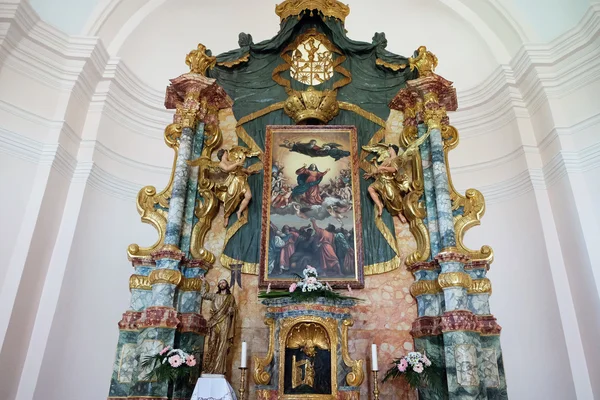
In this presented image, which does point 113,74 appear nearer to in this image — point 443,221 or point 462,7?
point 443,221

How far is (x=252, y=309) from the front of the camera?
20.4 ft

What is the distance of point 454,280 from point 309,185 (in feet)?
8.14

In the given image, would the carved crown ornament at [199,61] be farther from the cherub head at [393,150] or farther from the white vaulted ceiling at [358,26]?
the cherub head at [393,150]

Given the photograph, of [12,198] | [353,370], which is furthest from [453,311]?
→ [12,198]

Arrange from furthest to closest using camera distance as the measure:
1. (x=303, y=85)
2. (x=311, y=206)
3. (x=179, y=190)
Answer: (x=303, y=85) < (x=311, y=206) < (x=179, y=190)

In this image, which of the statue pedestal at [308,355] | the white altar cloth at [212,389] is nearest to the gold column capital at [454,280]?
the statue pedestal at [308,355]

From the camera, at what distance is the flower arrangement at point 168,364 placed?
5102 mm

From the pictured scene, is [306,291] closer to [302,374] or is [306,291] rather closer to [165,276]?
[302,374]

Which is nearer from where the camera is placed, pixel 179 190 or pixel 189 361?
pixel 189 361

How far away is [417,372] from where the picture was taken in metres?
5.31

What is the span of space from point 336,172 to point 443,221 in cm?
175

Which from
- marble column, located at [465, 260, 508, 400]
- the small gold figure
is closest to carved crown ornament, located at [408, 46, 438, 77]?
marble column, located at [465, 260, 508, 400]

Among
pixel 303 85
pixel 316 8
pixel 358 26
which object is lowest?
pixel 303 85

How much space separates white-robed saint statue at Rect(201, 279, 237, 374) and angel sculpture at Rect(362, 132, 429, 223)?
2.52m
